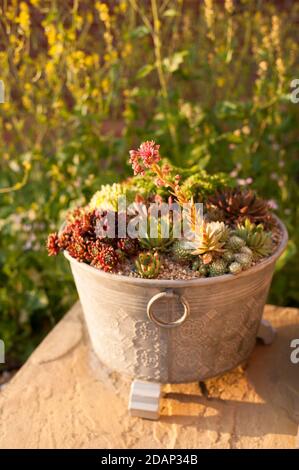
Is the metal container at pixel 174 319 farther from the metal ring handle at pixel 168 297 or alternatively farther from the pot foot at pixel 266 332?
the pot foot at pixel 266 332

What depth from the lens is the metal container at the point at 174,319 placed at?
1693mm

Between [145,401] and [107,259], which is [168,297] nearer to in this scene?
[107,259]

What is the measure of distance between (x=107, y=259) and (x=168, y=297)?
0.79 feet

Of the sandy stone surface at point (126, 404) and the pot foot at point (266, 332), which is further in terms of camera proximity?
the pot foot at point (266, 332)

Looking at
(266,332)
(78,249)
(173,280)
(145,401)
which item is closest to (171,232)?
(173,280)

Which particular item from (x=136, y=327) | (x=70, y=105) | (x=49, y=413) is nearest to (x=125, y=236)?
(x=136, y=327)

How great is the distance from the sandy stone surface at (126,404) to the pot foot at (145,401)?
0.03m

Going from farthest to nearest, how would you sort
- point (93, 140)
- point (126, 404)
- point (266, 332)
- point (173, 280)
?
point (93, 140) < point (266, 332) < point (126, 404) < point (173, 280)

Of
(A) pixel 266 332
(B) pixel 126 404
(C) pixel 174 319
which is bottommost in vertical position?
(B) pixel 126 404

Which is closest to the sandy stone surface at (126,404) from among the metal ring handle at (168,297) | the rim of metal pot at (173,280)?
the metal ring handle at (168,297)

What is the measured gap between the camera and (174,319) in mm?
1736

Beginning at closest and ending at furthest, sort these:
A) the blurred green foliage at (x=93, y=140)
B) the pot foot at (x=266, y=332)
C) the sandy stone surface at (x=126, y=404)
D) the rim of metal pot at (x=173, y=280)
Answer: the rim of metal pot at (x=173, y=280), the sandy stone surface at (x=126, y=404), the pot foot at (x=266, y=332), the blurred green foliage at (x=93, y=140)

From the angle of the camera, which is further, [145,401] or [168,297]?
[145,401]

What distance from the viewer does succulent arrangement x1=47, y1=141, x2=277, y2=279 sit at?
171 centimetres
